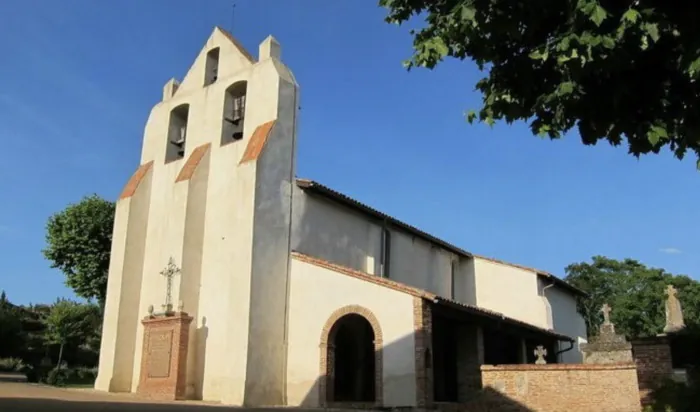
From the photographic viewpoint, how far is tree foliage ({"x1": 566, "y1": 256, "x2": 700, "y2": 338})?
169 ft

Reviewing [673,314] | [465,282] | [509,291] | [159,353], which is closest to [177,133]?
[159,353]

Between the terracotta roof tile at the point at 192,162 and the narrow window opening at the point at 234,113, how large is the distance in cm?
80

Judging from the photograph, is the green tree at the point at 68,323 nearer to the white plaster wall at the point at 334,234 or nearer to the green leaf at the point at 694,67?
the white plaster wall at the point at 334,234

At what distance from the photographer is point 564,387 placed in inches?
595

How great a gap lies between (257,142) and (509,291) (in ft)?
49.7

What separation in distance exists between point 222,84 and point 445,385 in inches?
537

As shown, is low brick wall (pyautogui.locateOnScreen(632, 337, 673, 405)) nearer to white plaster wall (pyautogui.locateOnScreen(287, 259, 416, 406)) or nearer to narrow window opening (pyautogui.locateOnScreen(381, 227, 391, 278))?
white plaster wall (pyautogui.locateOnScreen(287, 259, 416, 406))

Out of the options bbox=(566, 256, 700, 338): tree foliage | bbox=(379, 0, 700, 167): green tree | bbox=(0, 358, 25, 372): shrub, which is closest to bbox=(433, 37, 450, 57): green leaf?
bbox=(379, 0, 700, 167): green tree

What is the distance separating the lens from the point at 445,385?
22.0 metres

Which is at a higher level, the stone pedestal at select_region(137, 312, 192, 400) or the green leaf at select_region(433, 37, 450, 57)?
the green leaf at select_region(433, 37, 450, 57)

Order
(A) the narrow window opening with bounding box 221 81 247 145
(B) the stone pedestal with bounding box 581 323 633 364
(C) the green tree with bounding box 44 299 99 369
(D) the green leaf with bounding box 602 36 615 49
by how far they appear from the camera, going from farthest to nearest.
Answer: (C) the green tree with bounding box 44 299 99 369
(A) the narrow window opening with bounding box 221 81 247 145
(B) the stone pedestal with bounding box 581 323 633 364
(D) the green leaf with bounding box 602 36 615 49

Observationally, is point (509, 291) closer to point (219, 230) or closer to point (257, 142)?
point (219, 230)

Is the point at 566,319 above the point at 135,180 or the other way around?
the other way around

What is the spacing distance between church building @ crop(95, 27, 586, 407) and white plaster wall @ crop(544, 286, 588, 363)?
4966mm
